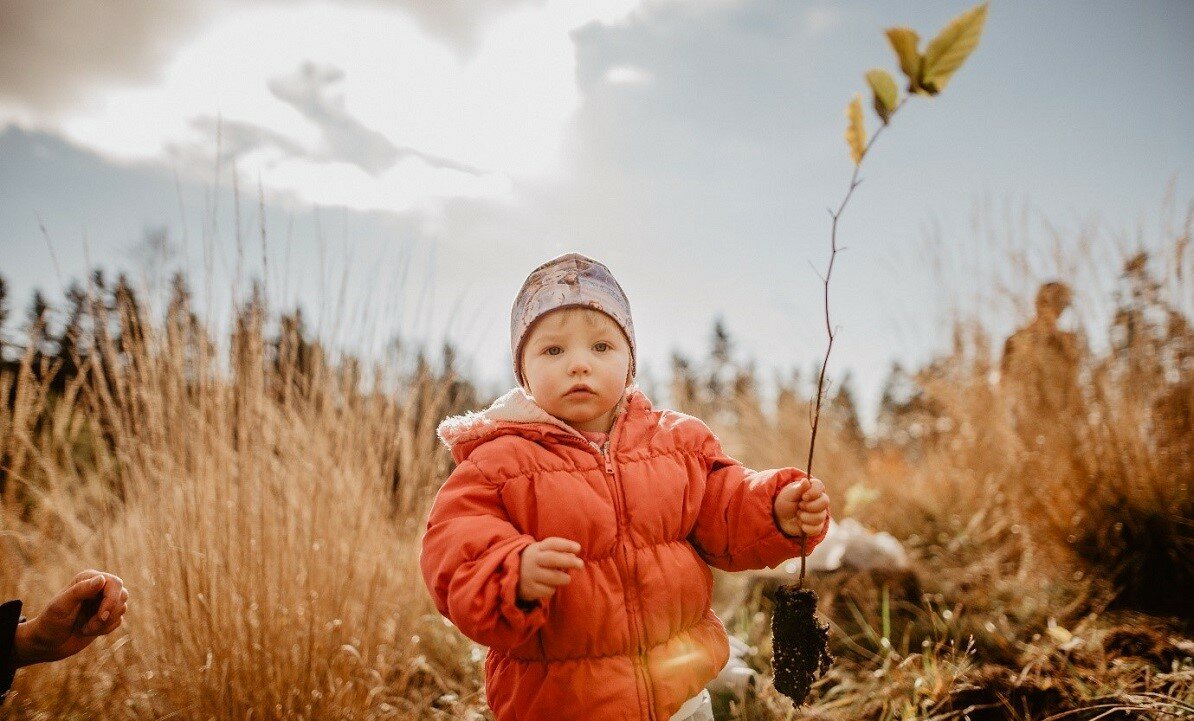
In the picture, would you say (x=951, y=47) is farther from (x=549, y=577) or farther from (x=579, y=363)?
(x=549, y=577)

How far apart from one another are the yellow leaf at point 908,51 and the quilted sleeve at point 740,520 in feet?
2.56

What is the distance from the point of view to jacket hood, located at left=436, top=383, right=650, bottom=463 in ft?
4.68

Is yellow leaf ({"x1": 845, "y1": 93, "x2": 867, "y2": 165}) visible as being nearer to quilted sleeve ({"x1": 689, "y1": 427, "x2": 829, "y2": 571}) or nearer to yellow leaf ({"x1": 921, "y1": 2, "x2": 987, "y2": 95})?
yellow leaf ({"x1": 921, "y1": 2, "x2": 987, "y2": 95})

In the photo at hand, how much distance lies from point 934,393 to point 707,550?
138 inches

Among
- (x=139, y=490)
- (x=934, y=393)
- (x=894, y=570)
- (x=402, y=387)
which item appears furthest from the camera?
(x=934, y=393)

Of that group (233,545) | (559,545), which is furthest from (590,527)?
(233,545)

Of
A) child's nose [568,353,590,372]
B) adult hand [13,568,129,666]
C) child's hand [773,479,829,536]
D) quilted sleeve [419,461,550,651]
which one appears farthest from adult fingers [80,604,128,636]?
child's hand [773,479,829,536]

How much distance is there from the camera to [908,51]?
0.97 meters

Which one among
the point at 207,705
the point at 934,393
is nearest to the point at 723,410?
the point at 934,393

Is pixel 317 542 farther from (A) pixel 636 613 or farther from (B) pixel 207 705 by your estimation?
(A) pixel 636 613

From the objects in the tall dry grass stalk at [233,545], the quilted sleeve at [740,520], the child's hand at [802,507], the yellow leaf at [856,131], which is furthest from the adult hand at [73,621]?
the yellow leaf at [856,131]

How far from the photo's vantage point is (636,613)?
1312mm

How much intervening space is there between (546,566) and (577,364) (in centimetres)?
51

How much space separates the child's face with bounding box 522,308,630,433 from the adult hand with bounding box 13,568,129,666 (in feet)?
3.47
